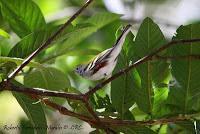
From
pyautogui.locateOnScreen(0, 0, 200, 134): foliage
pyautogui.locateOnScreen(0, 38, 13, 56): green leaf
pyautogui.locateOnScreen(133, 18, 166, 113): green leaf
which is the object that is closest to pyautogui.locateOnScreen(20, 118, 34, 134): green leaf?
pyautogui.locateOnScreen(0, 0, 200, 134): foliage

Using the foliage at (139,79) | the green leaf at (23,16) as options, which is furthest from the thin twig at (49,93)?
the green leaf at (23,16)

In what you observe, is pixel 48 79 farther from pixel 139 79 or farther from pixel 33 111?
pixel 139 79

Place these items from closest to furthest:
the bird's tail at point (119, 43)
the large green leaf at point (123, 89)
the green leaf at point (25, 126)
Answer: the bird's tail at point (119, 43), the large green leaf at point (123, 89), the green leaf at point (25, 126)

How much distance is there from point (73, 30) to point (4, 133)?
29cm

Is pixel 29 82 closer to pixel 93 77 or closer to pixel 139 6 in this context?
pixel 93 77

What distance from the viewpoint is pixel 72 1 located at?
2221 mm

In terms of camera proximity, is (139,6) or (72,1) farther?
(139,6)

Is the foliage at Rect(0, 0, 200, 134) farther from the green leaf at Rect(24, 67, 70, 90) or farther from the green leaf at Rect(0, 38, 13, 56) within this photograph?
the green leaf at Rect(0, 38, 13, 56)

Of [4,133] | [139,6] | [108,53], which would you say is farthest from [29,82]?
[139,6]

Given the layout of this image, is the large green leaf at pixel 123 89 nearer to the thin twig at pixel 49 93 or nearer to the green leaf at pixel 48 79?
the green leaf at pixel 48 79

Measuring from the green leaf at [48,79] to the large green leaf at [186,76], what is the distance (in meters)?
0.24

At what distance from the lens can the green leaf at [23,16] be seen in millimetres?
1213

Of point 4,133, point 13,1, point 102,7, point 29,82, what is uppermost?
point 102,7

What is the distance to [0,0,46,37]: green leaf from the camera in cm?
121
